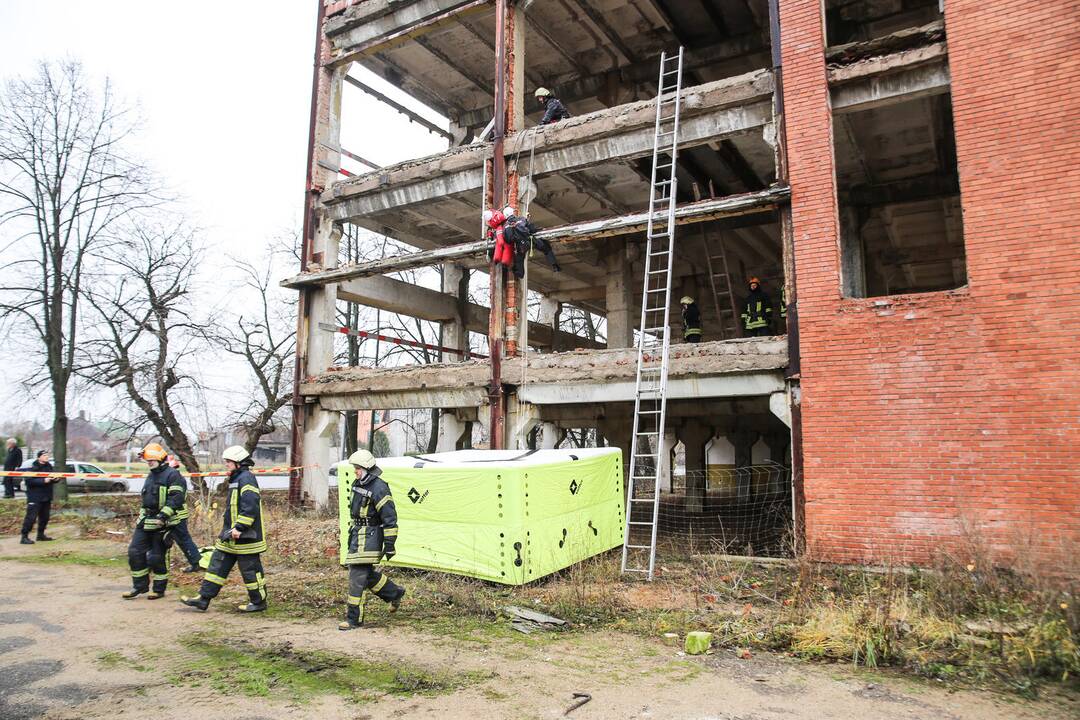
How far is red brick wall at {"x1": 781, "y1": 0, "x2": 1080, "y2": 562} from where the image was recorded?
25.2 feet

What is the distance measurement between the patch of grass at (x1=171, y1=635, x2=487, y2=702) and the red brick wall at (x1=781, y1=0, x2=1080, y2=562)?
5844mm

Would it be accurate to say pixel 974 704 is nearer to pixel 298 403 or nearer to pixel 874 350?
pixel 874 350

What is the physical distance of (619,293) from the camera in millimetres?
16297

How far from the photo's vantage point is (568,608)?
6.64 meters

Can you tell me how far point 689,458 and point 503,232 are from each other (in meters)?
7.48

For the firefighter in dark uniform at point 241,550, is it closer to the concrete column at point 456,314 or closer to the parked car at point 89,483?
the concrete column at point 456,314

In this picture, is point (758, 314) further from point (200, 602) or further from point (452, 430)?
point (452, 430)

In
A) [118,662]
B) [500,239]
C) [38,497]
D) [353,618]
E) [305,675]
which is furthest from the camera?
[500,239]

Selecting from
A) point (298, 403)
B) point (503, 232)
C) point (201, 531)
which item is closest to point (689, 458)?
point (503, 232)

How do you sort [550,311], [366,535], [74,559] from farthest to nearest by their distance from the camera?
[550,311] → [74,559] → [366,535]

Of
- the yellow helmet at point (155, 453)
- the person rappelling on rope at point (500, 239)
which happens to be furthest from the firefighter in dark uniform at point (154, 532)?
the person rappelling on rope at point (500, 239)

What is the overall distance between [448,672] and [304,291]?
41.1ft

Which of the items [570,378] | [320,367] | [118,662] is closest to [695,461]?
[570,378]

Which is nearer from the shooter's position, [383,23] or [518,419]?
Answer: [518,419]
